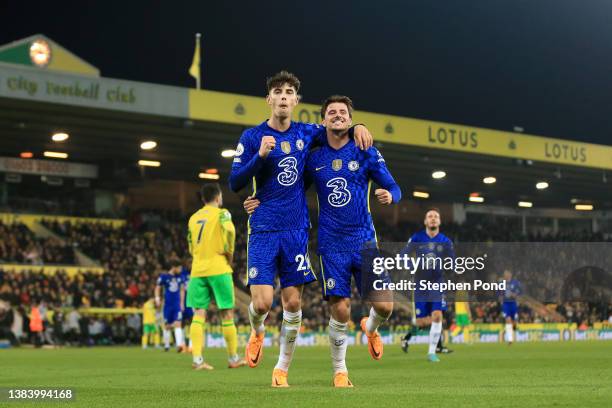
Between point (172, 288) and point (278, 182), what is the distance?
1254 centimetres

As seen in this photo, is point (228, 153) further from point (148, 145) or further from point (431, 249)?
point (431, 249)

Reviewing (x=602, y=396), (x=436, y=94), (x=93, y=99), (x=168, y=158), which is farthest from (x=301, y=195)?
(x=436, y=94)

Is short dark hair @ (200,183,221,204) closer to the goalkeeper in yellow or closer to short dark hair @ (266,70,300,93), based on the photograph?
the goalkeeper in yellow

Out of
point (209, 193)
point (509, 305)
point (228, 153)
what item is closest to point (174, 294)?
point (209, 193)

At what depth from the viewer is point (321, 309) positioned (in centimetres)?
3538

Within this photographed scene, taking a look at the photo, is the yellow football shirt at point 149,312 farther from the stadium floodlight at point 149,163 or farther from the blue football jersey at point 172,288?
the stadium floodlight at point 149,163

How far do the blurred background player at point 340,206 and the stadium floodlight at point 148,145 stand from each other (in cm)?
2769

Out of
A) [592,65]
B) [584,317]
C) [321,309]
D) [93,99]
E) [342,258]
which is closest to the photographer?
[342,258]

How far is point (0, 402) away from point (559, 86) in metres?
63.9

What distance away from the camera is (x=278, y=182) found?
7949 mm

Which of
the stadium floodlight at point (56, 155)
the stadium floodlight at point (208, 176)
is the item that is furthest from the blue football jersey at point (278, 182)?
the stadium floodlight at point (208, 176)

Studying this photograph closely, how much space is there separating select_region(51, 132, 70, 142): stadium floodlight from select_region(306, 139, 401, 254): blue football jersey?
26.7 meters

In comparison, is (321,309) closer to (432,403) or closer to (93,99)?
(93,99)

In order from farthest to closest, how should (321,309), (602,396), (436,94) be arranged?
(436,94)
(321,309)
(602,396)
